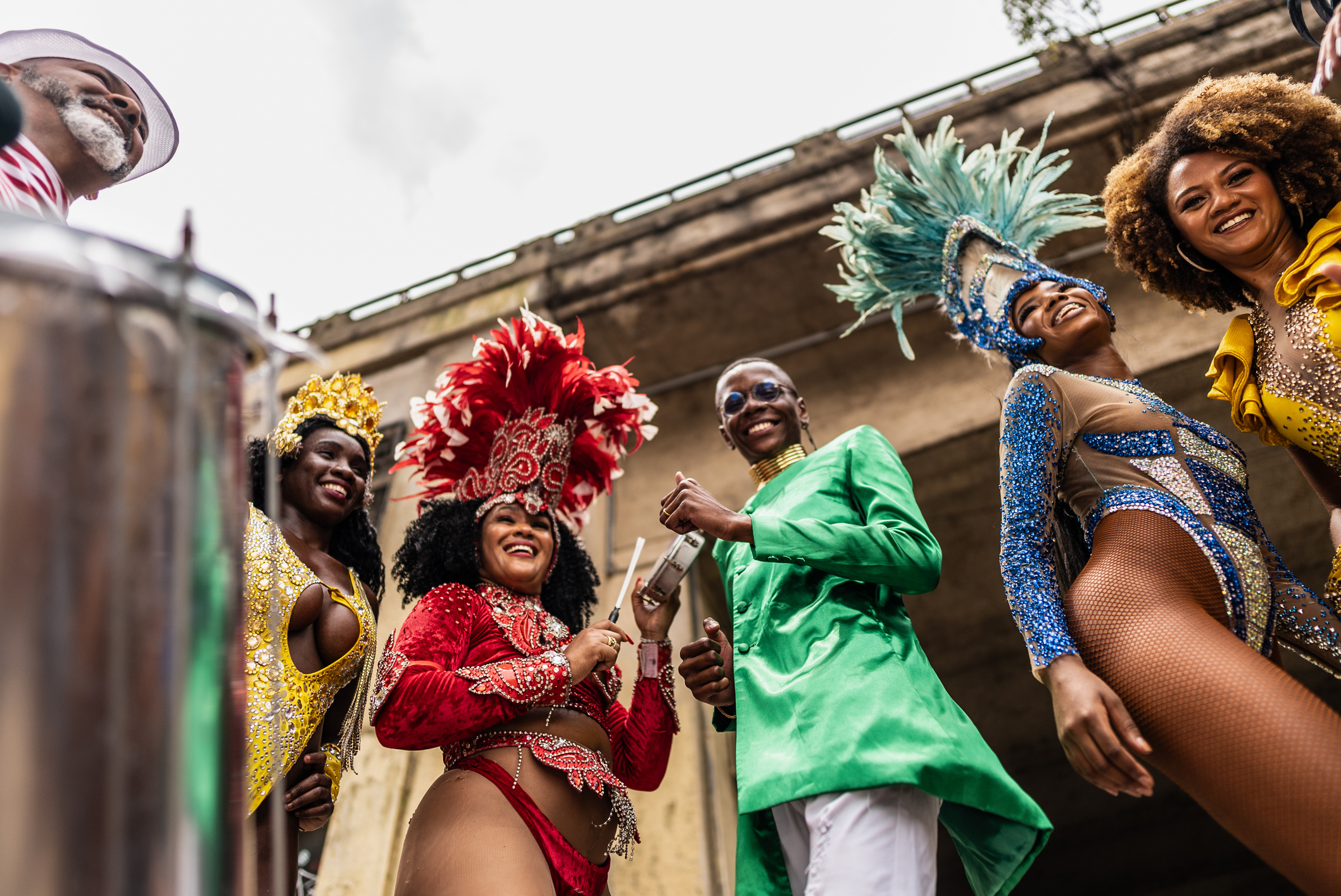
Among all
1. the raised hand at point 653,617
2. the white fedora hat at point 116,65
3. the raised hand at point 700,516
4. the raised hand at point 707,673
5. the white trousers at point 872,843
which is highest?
the white fedora hat at point 116,65

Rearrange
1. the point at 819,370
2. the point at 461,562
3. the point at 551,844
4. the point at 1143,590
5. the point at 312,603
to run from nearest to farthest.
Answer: the point at 1143,590 → the point at 551,844 → the point at 312,603 → the point at 461,562 → the point at 819,370

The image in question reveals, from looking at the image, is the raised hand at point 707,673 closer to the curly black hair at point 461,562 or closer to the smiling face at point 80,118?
the curly black hair at point 461,562

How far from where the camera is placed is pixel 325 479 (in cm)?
340

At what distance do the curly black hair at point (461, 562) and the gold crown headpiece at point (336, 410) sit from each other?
Result: 0.36 m

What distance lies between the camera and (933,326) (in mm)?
6352

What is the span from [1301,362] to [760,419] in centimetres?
149

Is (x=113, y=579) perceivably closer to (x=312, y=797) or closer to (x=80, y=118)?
(x=80, y=118)

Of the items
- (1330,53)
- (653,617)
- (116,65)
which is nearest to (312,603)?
(653,617)

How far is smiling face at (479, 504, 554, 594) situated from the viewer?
3.04 metres

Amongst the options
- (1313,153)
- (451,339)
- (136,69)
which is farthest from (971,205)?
(451,339)

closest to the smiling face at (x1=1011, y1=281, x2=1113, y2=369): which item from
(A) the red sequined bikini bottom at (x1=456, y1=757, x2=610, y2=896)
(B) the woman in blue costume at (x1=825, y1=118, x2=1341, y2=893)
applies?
(B) the woman in blue costume at (x1=825, y1=118, x2=1341, y2=893)

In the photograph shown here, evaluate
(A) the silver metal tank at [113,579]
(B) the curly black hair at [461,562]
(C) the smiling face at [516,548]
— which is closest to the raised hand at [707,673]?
(C) the smiling face at [516,548]

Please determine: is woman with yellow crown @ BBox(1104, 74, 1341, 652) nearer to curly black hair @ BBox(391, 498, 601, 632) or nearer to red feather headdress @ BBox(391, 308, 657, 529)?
red feather headdress @ BBox(391, 308, 657, 529)

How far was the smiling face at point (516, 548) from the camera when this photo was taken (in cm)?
304
